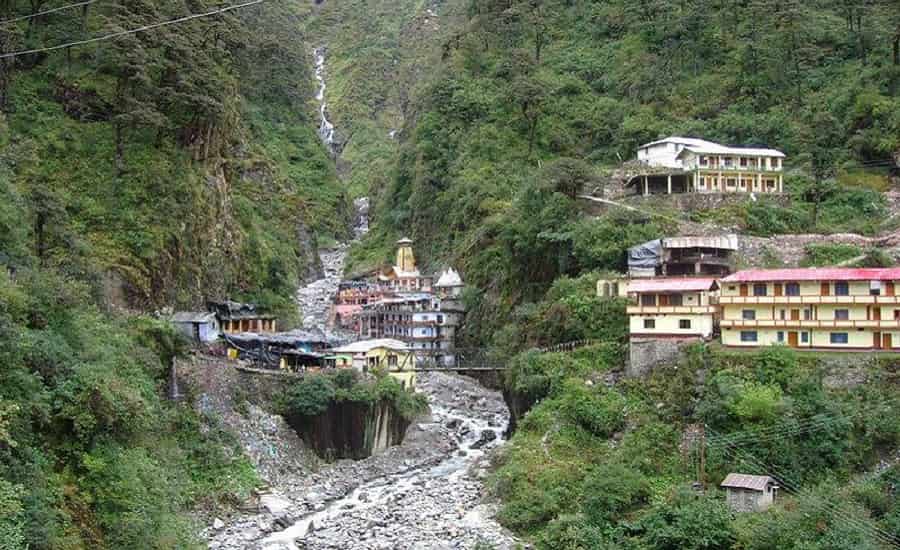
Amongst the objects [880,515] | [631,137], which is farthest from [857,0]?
[880,515]

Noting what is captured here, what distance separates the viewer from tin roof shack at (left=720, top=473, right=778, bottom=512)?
27.1 metres

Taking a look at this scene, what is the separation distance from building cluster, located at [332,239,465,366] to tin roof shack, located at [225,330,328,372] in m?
9.14

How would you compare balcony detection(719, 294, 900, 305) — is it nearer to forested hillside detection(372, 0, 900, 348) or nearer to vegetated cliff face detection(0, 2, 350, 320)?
forested hillside detection(372, 0, 900, 348)

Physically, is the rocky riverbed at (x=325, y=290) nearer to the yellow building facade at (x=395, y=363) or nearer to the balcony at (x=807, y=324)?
the yellow building facade at (x=395, y=363)

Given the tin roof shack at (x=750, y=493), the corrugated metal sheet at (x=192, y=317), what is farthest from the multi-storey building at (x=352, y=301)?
the tin roof shack at (x=750, y=493)

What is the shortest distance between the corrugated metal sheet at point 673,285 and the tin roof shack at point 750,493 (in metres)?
9.04

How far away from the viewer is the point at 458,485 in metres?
35.0

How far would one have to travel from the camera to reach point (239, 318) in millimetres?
45969

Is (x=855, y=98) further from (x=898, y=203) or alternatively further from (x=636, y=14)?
(x=636, y=14)

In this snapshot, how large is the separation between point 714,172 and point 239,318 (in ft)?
86.2

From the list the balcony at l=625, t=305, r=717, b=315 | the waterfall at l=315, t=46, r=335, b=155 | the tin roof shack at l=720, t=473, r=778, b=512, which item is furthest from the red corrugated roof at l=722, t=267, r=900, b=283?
the waterfall at l=315, t=46, r=335, b=155

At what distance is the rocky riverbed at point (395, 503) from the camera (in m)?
28.7

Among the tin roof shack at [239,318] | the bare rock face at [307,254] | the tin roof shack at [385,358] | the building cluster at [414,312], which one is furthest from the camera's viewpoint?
the bare rock face at [307,254]

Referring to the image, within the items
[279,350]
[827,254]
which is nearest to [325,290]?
[279,350]
